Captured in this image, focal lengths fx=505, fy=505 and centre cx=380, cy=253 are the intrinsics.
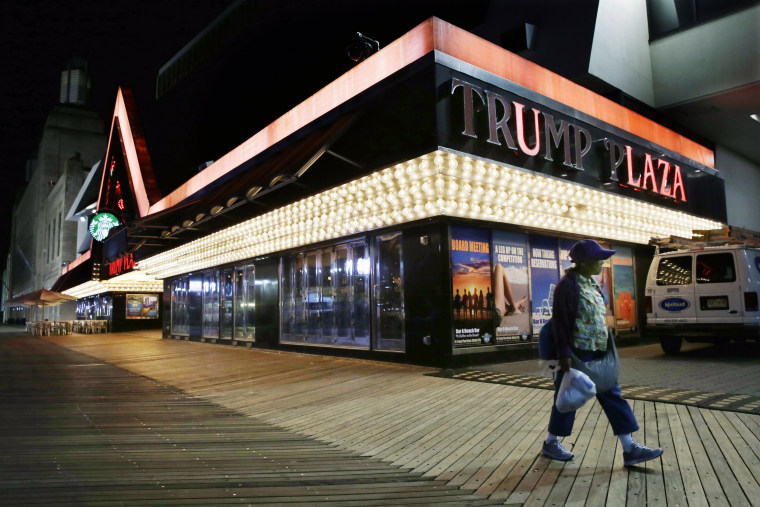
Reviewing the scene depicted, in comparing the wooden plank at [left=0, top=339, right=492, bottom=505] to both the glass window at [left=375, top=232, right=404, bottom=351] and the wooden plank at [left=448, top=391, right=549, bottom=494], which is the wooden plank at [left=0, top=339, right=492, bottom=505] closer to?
the wooden plank at [left=448, top=391, right=549, bottom=494]

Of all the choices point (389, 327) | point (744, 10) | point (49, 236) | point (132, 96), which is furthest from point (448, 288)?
point (49, 236)

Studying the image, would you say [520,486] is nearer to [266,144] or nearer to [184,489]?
[184,489]

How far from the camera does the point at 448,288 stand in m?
9.25

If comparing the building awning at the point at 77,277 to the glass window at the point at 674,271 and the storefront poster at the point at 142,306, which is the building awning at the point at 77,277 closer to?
the storefront poster at the point at 142,306

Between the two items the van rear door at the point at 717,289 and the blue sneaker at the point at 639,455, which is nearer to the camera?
the blue sneaker at the point at 639,455

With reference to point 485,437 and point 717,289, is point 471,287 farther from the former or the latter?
point 485,437

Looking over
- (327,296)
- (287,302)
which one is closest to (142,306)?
(287,302)

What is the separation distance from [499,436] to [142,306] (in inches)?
1325

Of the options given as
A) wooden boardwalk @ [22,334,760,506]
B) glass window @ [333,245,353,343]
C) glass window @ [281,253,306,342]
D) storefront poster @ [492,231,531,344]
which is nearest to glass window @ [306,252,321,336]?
glass window @ [281,253,306,342]

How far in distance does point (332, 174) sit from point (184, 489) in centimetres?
732

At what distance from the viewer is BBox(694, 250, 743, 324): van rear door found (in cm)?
978

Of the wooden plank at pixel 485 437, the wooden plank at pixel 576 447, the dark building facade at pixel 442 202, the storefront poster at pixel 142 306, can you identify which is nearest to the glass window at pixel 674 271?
the dark building facade at pixel 442 202

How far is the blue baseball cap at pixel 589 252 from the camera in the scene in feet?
12.7

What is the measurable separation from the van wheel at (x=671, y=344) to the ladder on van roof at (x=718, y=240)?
198 cm
